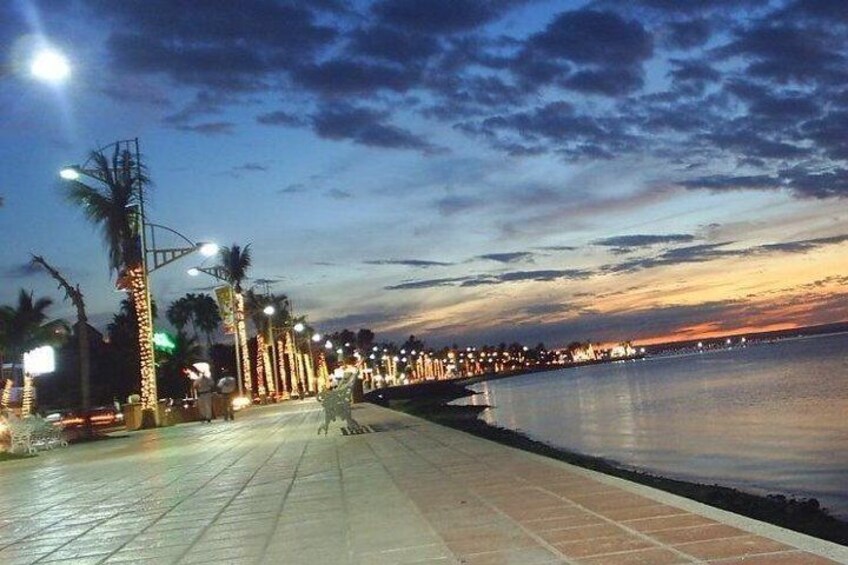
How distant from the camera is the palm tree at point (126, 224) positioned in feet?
101

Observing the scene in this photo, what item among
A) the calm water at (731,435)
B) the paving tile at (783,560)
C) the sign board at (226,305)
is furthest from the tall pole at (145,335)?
the paving tile at (783,560)

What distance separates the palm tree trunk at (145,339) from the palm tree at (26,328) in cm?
3234

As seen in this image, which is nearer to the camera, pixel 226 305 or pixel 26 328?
pixel 226 305

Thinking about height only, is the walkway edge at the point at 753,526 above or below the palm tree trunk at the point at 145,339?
below

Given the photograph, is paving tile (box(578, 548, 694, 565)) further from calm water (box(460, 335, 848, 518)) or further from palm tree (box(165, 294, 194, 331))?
palm tree (box(165, 294, 194, 331))

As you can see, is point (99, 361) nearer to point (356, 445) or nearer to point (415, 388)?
point (356, 445)

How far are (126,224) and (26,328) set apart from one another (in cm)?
3432

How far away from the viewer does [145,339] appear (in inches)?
1222

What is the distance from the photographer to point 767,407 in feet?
153

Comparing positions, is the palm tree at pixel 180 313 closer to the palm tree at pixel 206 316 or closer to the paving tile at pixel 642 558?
the palm tree at pixel 206 316

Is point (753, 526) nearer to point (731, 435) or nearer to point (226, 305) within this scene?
point (731, 435)

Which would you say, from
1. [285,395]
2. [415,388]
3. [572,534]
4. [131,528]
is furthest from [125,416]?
[415,388]

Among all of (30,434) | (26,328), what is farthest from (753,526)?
(26,328)

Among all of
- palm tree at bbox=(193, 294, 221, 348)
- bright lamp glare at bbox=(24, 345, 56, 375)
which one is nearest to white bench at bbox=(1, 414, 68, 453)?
bright lamp glare at bbox=(24, 345, 56, 375)
